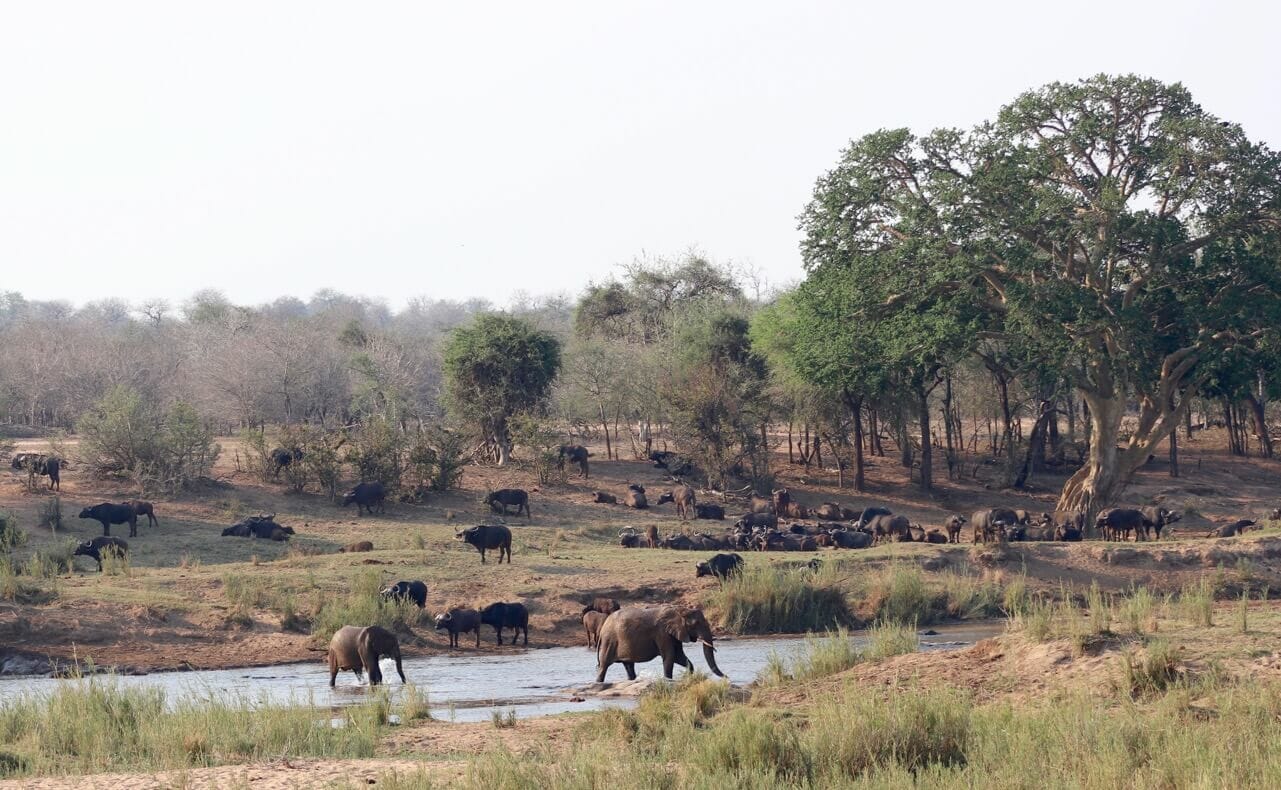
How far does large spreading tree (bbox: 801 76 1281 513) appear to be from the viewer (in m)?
29.9

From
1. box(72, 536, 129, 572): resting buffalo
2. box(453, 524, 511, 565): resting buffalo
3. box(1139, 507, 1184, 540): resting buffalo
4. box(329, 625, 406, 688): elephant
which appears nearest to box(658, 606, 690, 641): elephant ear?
box(329, 625, 406, 688): elephant

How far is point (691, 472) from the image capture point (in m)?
41.1

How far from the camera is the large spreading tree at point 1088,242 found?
29.9m

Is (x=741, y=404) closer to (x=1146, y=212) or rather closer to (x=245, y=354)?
(x=1146, y=212)

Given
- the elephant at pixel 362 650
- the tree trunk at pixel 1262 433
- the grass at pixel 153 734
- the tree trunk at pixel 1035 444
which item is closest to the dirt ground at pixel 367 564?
the elephant at pixel 362 650

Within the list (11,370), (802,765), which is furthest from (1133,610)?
(11,370)

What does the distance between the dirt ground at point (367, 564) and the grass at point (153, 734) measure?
6.86 m

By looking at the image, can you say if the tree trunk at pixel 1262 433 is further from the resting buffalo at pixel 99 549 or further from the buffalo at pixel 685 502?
the resting buffalo at pixel 99 549

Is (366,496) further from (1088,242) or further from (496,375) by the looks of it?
(1088,242)

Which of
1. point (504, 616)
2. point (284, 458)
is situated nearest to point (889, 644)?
point (504, 616)

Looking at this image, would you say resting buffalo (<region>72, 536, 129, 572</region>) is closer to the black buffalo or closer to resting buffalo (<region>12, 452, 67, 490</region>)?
resting buffalo (<region>12, 452, 67, 490</region>)

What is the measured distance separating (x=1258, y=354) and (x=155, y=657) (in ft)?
75.1

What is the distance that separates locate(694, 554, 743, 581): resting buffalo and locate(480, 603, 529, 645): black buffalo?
3807mm

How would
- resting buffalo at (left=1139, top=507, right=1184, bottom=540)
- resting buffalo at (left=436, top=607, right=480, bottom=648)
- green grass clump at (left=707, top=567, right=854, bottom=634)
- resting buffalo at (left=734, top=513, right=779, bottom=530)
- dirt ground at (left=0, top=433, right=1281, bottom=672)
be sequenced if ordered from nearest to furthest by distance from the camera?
dirt ground at (left=0, top=433, right=1281, bottom=672) < resting buffalo at (left=436, top=607, right=480, bottom=648) < green grass clump at (left=707, top=567, right=854, bottom=634) < resting buffalo at (left=1139, top=507, right=1184, bottom=540) < resting buffalo at (left=734, top=513, right=779, bottom=530)
